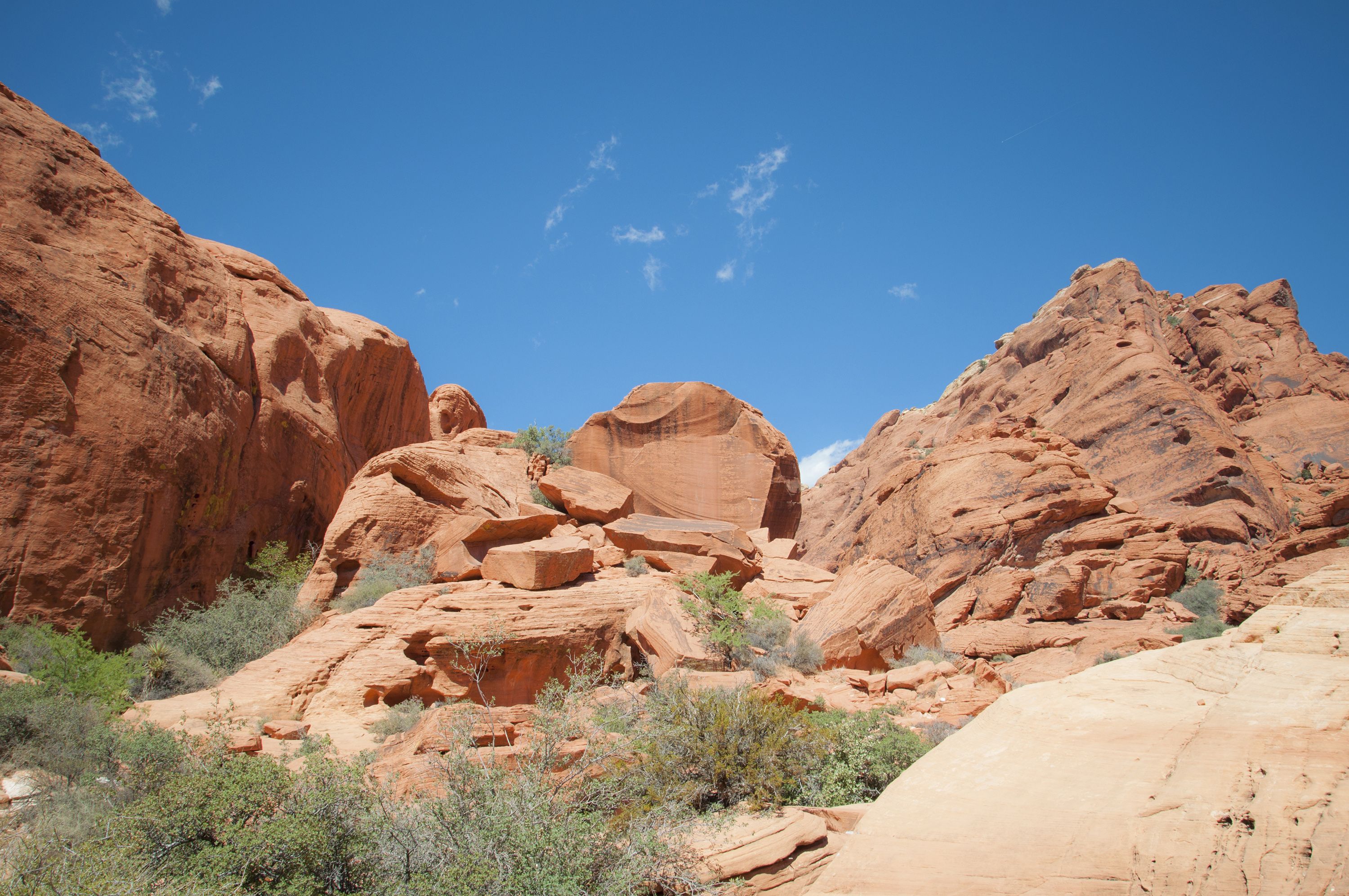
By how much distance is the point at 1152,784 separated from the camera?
433cm

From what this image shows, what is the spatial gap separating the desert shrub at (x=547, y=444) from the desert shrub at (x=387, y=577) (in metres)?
5.78

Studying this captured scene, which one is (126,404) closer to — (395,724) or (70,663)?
(70,663)

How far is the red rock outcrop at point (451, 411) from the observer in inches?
1253

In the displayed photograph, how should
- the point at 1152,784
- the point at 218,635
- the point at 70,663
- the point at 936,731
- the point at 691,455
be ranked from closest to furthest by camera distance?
the point at 1152,784, the point at 936,731, the point at 70,663, the point at 218,635, the point at 691,455

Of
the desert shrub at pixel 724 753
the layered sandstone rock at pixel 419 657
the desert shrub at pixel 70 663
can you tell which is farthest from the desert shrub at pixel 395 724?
the desert shrub at pixel 724 753

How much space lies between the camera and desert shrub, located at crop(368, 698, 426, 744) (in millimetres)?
9586

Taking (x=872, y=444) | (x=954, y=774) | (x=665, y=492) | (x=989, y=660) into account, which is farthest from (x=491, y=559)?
(x=872, y=444)

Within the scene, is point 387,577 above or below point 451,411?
below

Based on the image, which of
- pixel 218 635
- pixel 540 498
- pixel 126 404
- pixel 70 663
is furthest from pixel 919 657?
pixel 126 404

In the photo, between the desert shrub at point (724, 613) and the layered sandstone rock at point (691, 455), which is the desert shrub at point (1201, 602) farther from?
the layered sandstone rock at point (691, 455)

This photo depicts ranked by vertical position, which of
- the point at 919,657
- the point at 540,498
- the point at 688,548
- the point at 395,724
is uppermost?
the point at 540,498

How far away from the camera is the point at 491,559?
43.8 ft

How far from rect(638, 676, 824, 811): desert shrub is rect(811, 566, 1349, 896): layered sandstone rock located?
196 centimetres

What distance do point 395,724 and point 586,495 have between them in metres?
8.57
